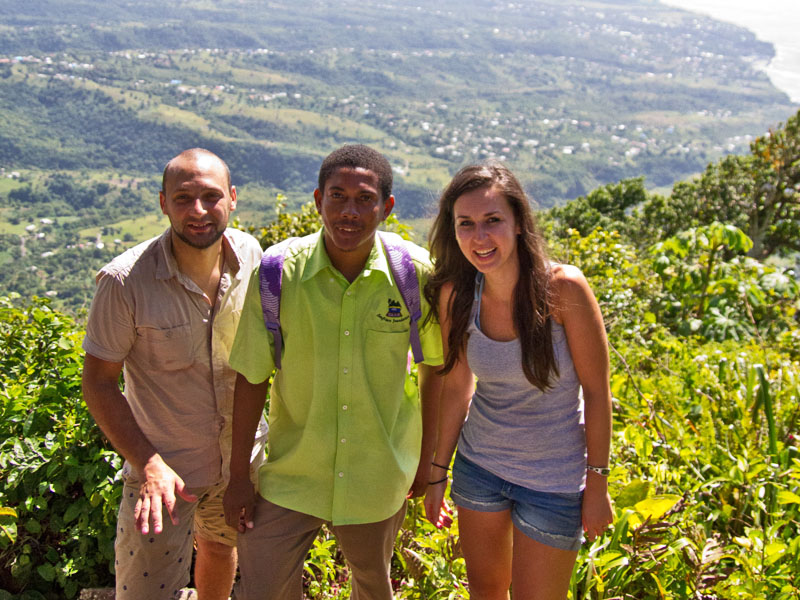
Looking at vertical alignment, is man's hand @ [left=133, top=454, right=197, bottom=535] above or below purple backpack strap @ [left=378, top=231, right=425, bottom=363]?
below

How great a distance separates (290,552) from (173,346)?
0.77m

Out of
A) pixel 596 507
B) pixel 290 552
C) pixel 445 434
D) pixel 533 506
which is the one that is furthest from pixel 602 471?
pixel 290 552

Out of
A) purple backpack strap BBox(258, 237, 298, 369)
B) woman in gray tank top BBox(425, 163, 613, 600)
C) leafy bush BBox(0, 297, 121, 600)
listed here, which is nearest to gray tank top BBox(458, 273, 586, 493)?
woman in gray tank top BBox(425, 163, 613, 600)

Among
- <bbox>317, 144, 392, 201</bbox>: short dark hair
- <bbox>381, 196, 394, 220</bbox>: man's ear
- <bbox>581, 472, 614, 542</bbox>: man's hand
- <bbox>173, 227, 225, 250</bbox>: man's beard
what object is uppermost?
<bbox>317, 144, 392, 201</bbox>: short dark hair

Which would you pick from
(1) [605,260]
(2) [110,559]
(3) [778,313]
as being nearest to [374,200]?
(2) [110,559]

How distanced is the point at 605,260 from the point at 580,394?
4.09 meters

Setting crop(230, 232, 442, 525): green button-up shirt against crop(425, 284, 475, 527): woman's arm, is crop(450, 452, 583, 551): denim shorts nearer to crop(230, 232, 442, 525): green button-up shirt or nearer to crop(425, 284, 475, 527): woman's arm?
crop(425, 284, 475, 527): woman's arm

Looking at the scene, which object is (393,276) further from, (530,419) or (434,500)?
→ (434,500)

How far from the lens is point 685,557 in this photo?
262 centimetres

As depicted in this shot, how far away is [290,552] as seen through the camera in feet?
6.90

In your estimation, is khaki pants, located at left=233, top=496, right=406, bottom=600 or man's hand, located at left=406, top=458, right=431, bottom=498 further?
man's hand, located at left=406, top=458, right=431, bottom=498

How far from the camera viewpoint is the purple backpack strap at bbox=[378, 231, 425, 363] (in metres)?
2.14

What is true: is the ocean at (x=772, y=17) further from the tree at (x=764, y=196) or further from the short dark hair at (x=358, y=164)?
the short dark hair at (x=358, y=164)

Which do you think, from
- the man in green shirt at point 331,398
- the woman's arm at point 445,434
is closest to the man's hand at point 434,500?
the woman's arm at point 445,434
